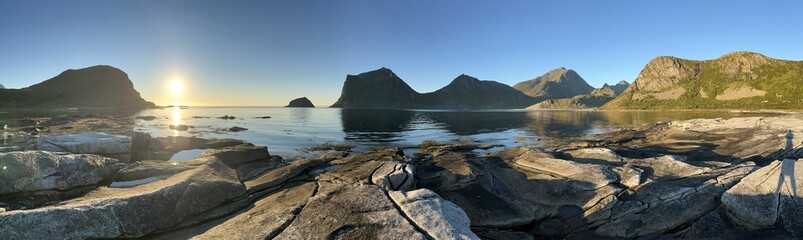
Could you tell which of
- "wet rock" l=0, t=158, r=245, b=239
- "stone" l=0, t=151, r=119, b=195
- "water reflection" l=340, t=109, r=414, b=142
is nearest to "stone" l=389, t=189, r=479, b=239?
"wet rock" l=0, t=158, r=245, b=239

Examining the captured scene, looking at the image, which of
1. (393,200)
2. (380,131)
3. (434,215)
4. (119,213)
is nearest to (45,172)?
(119,213)

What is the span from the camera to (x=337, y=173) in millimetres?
19516

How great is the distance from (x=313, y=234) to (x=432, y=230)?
12.1 ft

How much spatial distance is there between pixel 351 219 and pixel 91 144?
70.8ft

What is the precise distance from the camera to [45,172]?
44.4 ft

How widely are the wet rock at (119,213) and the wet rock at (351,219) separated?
4.81 m

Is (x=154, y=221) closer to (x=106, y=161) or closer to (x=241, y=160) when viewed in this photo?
(x=106, y=161)

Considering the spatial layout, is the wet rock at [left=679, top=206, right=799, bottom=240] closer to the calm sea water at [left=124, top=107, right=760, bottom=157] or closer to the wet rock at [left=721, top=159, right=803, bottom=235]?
the wet rock at [left=721, top=159, right=803, bottom=235]

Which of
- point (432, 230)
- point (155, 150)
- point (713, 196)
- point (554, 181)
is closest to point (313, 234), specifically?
point (432, 230)

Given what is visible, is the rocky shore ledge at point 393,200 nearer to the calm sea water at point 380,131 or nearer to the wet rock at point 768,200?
the wet rock at point 768,200

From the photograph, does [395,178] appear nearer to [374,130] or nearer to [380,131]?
[380,131]

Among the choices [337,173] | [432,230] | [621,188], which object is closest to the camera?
[432,230]

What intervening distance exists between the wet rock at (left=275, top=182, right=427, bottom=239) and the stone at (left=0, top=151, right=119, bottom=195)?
37.8 feet

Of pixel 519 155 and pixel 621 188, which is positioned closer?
pixel 621 188
